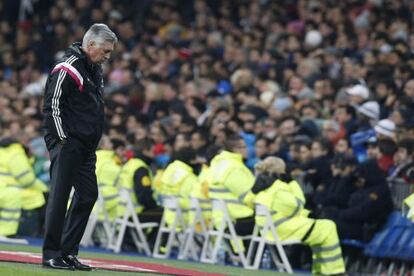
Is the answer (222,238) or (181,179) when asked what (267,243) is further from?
(181,179)

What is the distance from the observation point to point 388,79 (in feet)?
71.5

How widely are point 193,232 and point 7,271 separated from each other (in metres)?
7.31

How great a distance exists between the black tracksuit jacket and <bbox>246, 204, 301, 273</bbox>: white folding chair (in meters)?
4.66

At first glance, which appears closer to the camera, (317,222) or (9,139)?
(317,222)

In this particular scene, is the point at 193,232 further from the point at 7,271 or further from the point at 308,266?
the point at 7,271

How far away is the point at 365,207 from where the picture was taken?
60.6ft

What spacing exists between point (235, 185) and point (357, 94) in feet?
12.3

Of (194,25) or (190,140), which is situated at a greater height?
(194,25)

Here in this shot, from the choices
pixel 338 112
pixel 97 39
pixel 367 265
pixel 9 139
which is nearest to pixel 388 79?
pixel 338 112

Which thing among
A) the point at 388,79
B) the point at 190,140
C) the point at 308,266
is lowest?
the point at 308,266

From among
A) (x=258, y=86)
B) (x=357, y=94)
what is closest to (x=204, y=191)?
(x=357, y=94)

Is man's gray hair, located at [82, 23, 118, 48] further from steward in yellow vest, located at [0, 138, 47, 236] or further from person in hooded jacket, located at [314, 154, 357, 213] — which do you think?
steward in yellow vest, located at [0, 138, 47, 236]

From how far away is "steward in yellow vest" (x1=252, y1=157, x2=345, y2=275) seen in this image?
17.6 meters

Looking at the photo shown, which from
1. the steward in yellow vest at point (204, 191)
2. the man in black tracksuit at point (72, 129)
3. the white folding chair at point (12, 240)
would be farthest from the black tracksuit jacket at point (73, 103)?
the white folding chair at point (12, 240)
